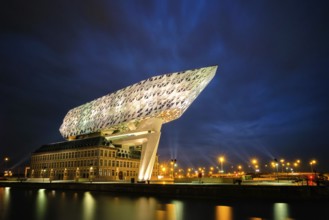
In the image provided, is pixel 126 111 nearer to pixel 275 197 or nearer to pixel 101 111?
pixel 101 111

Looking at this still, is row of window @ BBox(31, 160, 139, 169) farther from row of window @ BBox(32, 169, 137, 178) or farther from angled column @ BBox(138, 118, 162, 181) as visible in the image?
angled column @ BBox(138, 118, 162, 181)

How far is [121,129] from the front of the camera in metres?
76.9

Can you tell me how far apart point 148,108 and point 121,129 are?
18188 millimetres

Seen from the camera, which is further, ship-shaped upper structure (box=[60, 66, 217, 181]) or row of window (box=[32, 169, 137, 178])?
row of window (box=[32, 169, 137, 178])

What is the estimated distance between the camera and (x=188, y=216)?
61.9 ft

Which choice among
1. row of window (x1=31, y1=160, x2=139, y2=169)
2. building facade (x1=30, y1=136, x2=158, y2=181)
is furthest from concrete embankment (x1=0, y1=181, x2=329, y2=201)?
row of window (x1=31, y1=160, x2=139, y2=169)

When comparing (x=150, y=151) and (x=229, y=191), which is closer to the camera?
(x=229, y=191)

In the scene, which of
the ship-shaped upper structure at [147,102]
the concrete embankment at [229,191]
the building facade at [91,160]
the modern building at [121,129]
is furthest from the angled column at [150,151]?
the concrete embankment at [229,191]

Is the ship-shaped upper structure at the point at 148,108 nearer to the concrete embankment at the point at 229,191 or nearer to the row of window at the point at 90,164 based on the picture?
the row of window at the point at 90,164

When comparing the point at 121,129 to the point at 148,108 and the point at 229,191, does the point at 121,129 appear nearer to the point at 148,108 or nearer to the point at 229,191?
the point at 148,108

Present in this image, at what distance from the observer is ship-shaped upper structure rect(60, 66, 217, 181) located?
186 ft

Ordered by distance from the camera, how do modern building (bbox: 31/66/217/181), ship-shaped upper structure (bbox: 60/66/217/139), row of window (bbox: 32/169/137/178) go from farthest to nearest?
1. row of window (bbox: 32/169/137/178)
2. modern building (bbox: 31/66/217/181)
3. ship-shaped upper structure (bbox: 60/66/217/139)

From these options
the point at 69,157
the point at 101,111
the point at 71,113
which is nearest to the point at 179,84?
the point at 101,111

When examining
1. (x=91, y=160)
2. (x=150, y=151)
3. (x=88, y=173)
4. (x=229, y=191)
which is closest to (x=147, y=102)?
(x=150, y=151)
